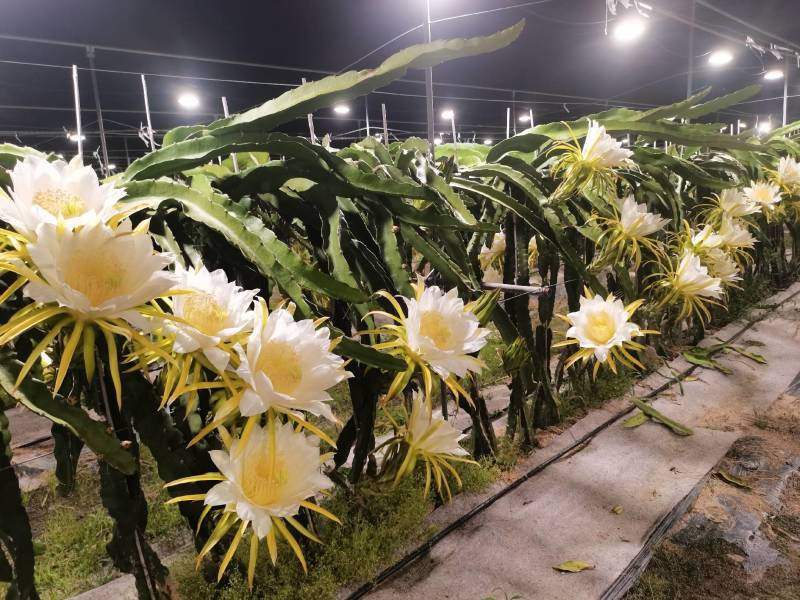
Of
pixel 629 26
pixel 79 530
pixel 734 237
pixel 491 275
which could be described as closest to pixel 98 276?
pixel 79 530

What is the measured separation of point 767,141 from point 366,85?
220cm

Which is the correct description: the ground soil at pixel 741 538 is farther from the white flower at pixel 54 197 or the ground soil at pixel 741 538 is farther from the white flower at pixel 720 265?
the white flower at pixel 54 197

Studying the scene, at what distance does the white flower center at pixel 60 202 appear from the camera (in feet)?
1.18

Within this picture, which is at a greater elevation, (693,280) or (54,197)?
(54,197)

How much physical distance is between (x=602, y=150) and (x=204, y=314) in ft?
2.47

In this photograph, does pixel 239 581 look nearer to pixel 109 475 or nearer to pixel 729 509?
pixel 109 475

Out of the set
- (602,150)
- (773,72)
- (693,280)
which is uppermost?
(773,72)

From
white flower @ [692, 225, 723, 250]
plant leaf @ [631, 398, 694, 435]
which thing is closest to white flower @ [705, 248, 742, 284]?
white flower @ [692, 225, 723, 250]

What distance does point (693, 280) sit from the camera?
1.04 m

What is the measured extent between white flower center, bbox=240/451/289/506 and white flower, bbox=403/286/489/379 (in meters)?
0.18

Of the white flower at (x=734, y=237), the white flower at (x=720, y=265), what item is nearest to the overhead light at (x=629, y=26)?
the white flower at (x=734, y=237)

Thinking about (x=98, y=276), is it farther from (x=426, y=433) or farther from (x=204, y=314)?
(x=426, y=433)

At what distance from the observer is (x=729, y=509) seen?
0.95 m

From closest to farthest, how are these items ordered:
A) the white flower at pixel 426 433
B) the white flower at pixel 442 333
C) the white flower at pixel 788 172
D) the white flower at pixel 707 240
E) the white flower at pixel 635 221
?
the white flower at pixel 442 333
the white flower at pixel 426 433
the white flower at pixel 635 221
the white flower at pixel 707 240
the white flower at pixel 788 172
